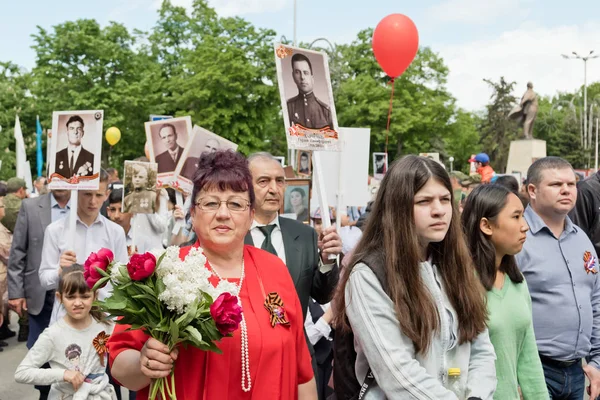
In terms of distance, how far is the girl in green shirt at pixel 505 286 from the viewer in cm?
338

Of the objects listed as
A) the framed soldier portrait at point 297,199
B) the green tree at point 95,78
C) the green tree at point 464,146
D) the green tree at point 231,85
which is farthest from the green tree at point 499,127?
the framed soldier portrait at point 297,199

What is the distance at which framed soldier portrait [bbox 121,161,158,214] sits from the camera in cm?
675

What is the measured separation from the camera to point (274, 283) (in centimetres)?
286

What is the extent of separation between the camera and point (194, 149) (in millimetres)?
6891

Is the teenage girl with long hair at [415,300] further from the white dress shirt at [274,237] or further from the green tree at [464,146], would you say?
the green tree at [464,146]

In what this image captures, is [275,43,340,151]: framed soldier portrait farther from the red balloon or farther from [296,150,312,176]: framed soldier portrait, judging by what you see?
the red balloon

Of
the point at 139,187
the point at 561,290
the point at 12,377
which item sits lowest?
the point at 12,377

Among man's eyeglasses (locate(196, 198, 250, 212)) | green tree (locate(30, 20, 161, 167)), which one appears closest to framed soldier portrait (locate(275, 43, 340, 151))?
man's eyeglasses (locate(196, 198, 250, 212))

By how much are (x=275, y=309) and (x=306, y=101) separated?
1.97 m

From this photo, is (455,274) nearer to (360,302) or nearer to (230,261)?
(360,302)

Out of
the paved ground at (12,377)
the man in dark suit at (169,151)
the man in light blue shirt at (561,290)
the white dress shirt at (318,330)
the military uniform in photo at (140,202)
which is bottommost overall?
the paved ground at (12,377)

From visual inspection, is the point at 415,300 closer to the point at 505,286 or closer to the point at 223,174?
the point at 223,174

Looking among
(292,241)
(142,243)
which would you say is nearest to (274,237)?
(292,241)

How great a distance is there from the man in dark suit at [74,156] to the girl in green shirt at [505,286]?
128 inches
